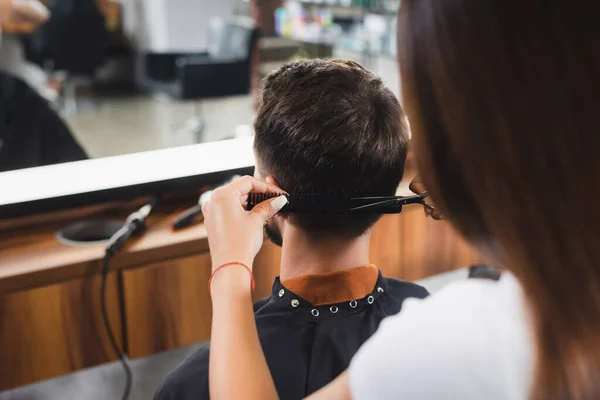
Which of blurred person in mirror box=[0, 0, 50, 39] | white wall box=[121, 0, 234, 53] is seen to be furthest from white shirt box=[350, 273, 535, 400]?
white wall box=[121, 0, 234, 53]

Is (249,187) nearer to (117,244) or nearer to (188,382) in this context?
(188,382)

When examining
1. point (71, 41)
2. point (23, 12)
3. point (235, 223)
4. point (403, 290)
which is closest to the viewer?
point (235, 223)

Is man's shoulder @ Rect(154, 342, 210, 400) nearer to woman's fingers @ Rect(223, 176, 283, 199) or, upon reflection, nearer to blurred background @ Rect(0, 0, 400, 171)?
woman's fingers @ Rect(223, 176, 283, 199)

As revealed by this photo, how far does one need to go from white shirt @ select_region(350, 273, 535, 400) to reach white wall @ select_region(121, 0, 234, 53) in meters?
5.21

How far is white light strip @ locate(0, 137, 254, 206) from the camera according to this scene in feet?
4.31

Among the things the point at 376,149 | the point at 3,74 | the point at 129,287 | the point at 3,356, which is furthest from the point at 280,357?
the point at 3,74

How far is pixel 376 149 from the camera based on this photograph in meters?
0.90

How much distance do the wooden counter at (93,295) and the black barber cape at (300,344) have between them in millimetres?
393

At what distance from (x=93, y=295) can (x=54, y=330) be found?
100 mm

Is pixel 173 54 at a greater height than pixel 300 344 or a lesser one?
greater

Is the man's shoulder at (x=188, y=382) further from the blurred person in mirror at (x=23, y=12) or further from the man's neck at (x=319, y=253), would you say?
the blurred person in mirror at (x=23, y=12)

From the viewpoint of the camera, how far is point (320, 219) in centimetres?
93

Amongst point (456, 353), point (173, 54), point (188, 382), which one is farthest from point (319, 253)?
point (173, 54)

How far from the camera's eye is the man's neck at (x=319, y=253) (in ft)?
3.11
